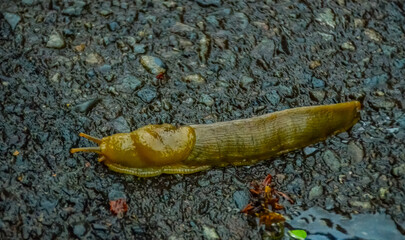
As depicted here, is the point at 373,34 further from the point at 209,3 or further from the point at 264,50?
the point at 209,3

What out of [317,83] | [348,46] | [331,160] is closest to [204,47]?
[317,83]

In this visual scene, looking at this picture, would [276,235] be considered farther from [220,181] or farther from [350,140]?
[350,140]

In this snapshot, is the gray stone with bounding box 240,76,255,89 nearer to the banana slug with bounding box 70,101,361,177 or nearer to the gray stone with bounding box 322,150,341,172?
the banana slug with bounding box 70,101,361,177

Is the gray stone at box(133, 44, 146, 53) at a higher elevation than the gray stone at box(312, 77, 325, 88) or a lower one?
lower

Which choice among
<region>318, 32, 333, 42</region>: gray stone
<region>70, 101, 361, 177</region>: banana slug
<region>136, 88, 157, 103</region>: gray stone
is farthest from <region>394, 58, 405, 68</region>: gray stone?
<region>136, 88, 157, 103</region>: gray stone

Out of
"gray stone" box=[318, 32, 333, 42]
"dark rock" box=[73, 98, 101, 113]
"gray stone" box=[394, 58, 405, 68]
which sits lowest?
"dark rock" box=[73, 98, 101, 113]

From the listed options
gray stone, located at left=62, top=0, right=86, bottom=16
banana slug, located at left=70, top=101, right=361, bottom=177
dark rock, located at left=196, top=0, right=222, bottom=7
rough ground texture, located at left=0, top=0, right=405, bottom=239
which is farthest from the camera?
dark rock, located at left=196, top=0, right=222, bottom=7

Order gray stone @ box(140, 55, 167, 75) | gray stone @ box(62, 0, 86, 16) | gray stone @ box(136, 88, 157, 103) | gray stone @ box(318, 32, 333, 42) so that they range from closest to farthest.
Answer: gray stone @ box(136, 88, 157, 103)
gray stone @ box(140, 55, 167, 75)
gray stone @ box(318, 32, 333, 42)
gray stone @ box(62, 0, 86, 16)
